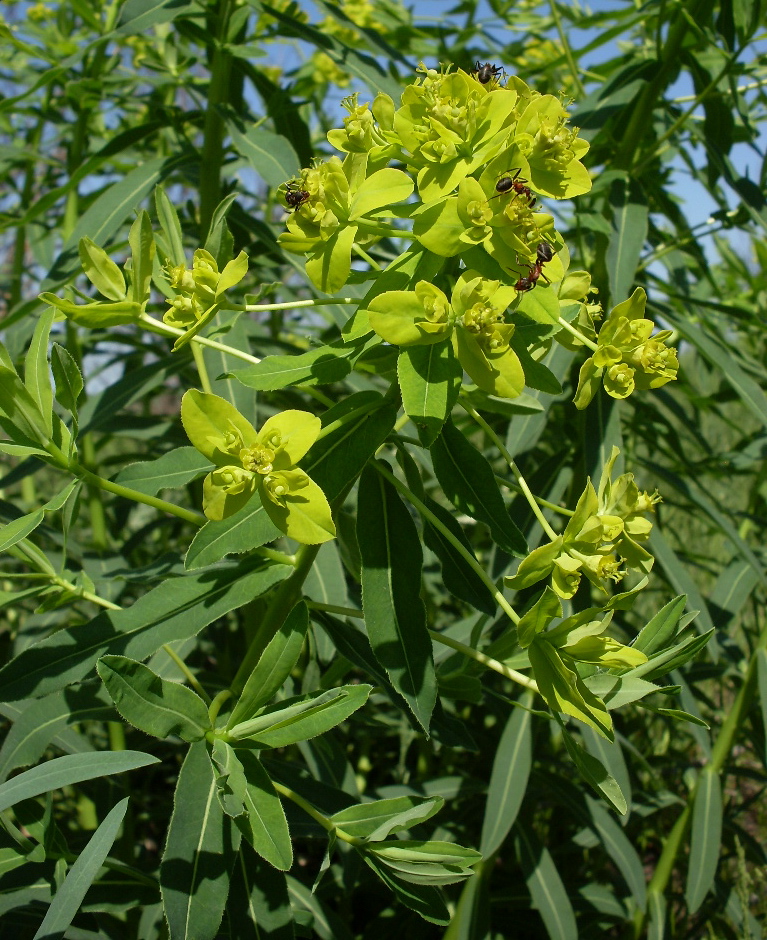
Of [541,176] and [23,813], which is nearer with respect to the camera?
[541,176]

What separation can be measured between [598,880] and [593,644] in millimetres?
1778

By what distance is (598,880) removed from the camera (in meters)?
2.44

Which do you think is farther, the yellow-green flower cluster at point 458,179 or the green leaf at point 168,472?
the green leaf at point 168,472

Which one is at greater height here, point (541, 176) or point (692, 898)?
point (541, 176)

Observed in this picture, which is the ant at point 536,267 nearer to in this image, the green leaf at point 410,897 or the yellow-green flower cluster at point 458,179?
the yellow-green flower cluster at point 458,179

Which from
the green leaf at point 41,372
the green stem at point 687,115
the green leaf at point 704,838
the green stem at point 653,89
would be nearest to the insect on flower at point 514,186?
the green leaf at point 41,372

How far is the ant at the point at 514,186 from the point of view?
38.6 inches

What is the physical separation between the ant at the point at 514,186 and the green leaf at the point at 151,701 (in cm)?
73

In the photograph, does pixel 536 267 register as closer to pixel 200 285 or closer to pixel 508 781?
pixel 200 285

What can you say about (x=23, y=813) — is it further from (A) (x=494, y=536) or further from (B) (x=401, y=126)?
(B) (x=401, y=126)

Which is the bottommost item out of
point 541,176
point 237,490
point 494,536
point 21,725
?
point 21,725

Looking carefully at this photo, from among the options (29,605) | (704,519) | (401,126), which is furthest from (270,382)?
(704,519)

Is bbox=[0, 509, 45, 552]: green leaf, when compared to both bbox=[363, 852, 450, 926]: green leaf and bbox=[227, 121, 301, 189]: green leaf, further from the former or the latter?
bbox=[227, 121, 301, 189]: green leaf

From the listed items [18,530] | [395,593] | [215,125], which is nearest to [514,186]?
[395,593]
